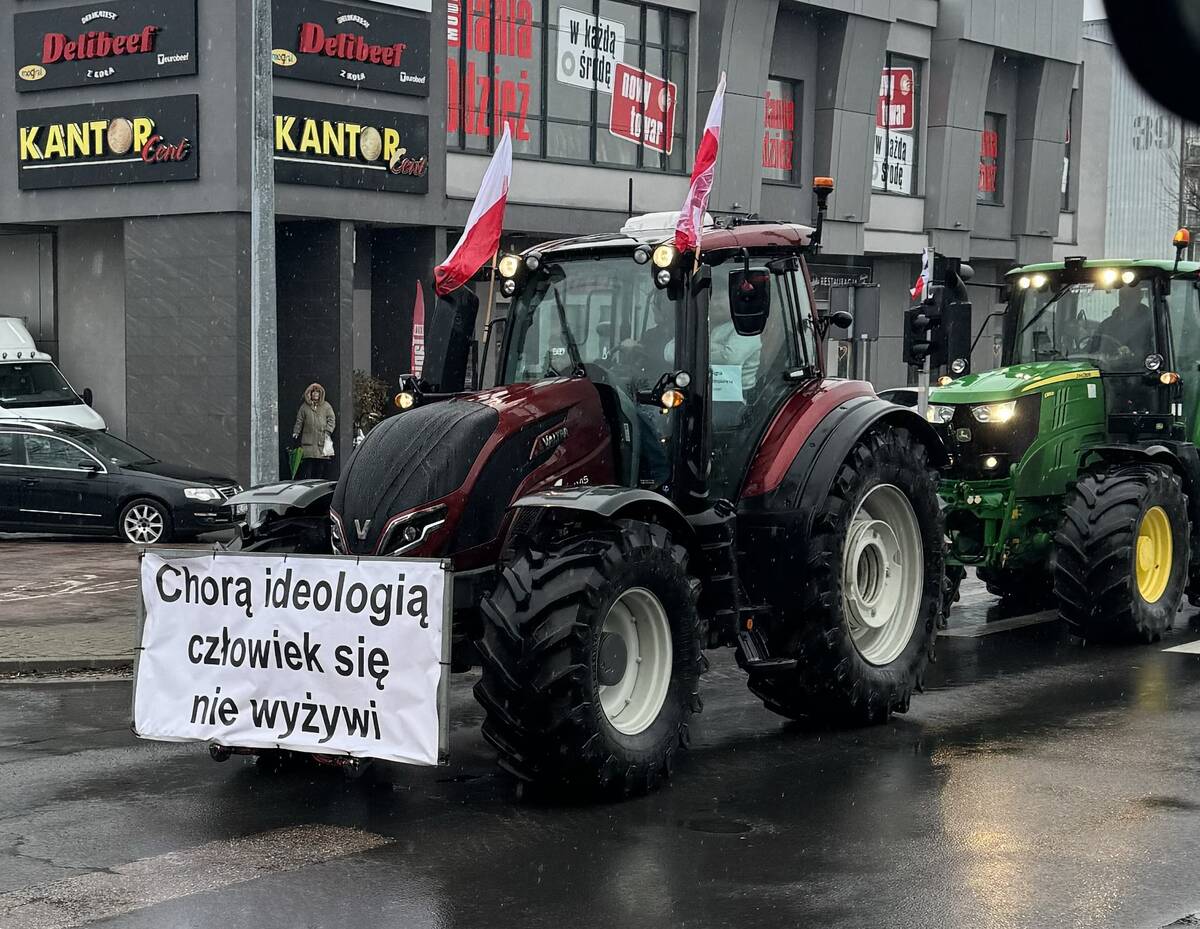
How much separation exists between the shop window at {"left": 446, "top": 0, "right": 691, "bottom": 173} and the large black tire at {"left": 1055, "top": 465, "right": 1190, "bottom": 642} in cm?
1641

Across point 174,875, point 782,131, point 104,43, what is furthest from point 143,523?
point 782,131

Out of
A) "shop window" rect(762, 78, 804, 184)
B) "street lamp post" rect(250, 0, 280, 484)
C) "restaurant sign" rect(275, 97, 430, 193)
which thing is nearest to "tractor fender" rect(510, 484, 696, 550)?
"street lamp post" rect(250, 0, 280, 484)

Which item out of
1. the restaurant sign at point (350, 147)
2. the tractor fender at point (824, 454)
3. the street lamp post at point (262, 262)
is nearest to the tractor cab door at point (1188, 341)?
the tractor fender at point (824, 454)

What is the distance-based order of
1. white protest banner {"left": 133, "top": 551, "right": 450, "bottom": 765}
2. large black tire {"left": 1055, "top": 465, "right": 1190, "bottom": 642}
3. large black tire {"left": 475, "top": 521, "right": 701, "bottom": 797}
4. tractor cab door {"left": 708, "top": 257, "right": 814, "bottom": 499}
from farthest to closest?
large black tire {"left": 1055, "top": 465, "right": 1190, "bottom": 642}
tractor cab door {"left": 708, "top": 257, "right": 814, "bottom": 499}
white protest banner {"left": 133, "top": 551, "right": 450, "bottom": 765}
large black tire {"left": 475, "top": 521, "right": 701, "bottom": 797}

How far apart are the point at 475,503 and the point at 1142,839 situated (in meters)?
3.19

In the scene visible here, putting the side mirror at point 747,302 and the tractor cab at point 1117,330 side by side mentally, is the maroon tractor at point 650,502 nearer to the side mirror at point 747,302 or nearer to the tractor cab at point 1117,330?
the side mirror at point 747,302

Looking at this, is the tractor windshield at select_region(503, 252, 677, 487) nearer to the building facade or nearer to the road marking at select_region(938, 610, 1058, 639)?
the road marking at select_region(938, 610, 1058, 639)

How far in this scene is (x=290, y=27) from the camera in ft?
78.5

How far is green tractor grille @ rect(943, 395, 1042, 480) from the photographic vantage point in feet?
40.7

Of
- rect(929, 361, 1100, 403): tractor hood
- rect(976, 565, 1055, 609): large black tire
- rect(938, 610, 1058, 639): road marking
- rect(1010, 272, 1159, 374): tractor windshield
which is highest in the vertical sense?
rect(1010, 272, 1159, 374): tractor windshield

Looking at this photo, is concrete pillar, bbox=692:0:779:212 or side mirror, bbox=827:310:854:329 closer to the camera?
side mirror, bbox=827:310:854:329

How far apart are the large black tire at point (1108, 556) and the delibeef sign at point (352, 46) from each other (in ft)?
49.2

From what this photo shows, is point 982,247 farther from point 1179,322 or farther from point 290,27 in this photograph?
point 1179,322

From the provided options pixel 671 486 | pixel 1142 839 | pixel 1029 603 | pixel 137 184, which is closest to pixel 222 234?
pixel 137 184
